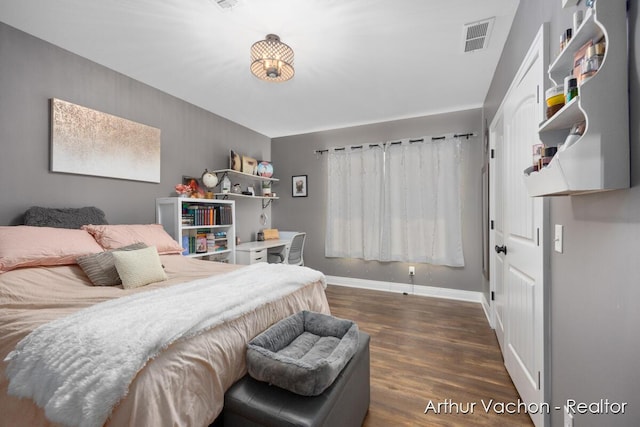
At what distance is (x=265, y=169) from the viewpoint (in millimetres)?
4555

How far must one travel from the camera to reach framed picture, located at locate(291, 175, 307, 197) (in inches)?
190

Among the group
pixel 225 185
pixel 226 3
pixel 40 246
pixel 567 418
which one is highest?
pixel 226 3

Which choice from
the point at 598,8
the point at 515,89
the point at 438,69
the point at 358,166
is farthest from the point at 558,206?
the point at 358,166

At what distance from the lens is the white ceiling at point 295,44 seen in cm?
192

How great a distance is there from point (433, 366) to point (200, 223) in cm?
270

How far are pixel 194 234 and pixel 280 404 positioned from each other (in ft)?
8.40

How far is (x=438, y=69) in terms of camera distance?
2.75 meters

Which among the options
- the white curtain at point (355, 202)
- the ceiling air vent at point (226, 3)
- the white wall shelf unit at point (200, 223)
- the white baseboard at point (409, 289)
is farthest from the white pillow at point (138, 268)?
the white baseboard at point (409, 289)

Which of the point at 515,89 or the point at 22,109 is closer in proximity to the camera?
the point at 515,89

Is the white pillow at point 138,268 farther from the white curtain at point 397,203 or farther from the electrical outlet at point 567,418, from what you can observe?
the white curtain at point 397,203

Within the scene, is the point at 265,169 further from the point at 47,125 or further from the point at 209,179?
the point at 47,125

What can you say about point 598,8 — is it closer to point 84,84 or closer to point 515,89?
point 515,89

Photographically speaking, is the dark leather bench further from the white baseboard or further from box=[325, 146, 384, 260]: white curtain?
box=[325, 146, 384, 260]: white curtain

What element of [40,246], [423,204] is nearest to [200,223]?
[40,246]
